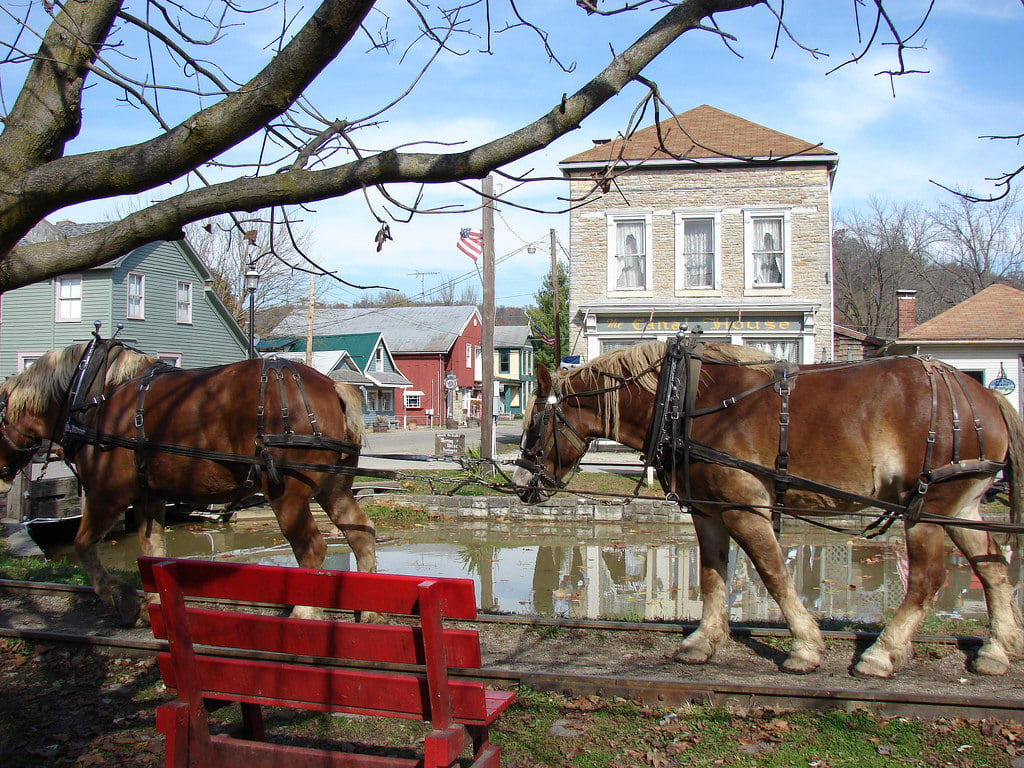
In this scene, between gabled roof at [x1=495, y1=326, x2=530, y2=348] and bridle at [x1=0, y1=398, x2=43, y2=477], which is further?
gabled roof at [x1=495, y1=326, x2=530, y2=348]

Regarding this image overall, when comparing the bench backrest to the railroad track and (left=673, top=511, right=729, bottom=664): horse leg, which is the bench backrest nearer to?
the railroad track

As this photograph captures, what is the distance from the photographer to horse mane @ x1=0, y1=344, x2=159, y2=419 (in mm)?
6562

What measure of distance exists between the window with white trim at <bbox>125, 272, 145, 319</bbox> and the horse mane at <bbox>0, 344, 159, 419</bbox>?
24.4m

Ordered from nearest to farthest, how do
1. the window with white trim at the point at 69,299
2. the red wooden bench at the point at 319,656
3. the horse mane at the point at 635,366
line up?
1. the red wooden bench at the point at 319,656
2. the horse mane at the point at 635,366
3. the window with white trim at the point at 69,299

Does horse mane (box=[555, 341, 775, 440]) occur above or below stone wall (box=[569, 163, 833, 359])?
below

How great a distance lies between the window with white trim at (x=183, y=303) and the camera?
31.6 metres

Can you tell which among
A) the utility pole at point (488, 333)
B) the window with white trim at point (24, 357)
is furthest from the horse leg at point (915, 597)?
the window with white trim at point (24, 357)

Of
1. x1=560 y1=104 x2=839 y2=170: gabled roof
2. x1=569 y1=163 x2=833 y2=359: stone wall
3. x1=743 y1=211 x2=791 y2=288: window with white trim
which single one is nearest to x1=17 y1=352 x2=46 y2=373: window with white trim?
x1=569 y1=163 x2=833 y2=359: stone wall

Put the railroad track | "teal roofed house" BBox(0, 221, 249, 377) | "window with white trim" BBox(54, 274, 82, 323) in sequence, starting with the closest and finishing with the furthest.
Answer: the railroad track, "teal roofed house" BBox(0, 221, 249, 377), "window with white trim" BBox(54, 274, 82, 323)

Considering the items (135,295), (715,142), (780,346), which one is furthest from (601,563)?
(135,295)

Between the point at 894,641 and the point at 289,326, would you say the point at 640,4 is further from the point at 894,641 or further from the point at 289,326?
the point at 289,326

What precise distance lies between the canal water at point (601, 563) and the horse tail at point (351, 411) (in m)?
2.91

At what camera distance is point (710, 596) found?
545cm

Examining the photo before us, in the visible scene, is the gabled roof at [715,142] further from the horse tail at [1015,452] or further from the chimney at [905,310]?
the horse tail at [1015,452]
